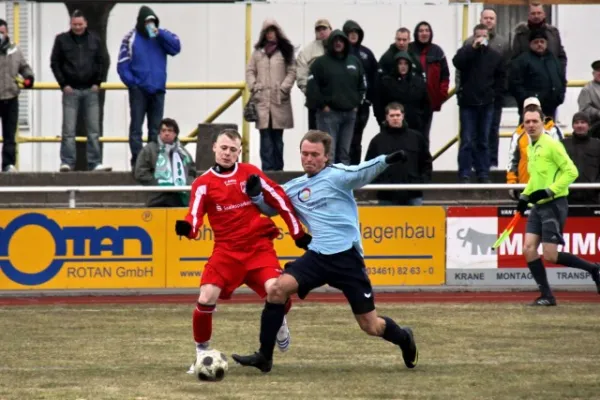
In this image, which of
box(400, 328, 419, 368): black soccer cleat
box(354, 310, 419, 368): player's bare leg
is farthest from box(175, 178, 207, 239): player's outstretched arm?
box(400, 328, 419, 368): black soccer cleat

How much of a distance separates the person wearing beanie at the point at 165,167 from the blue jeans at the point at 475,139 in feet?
11.0

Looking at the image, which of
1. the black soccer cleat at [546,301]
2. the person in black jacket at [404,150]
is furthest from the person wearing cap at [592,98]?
the black soccer cleat at [546,301]

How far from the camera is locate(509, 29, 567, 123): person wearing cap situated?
693 inches

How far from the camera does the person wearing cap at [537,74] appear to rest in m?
17.6

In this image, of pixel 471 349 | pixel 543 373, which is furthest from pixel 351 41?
pixel 543 373

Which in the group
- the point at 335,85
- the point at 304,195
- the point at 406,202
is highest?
the point at 335,85

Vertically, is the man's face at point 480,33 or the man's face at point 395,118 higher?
the man's face at point 480,33

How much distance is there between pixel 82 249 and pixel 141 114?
6.59 ft

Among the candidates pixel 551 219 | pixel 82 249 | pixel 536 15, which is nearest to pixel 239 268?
pixel 551 219

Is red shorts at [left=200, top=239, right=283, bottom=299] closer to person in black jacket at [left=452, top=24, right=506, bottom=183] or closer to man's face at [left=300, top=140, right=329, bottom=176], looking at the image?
man's face at [left=300, top=140, right=329, bottom=176]

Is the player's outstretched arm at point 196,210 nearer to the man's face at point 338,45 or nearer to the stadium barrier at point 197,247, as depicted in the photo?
the stadium barrier at point 197,247

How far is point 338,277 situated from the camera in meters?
10.3

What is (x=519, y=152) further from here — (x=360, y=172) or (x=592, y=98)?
(x=360, y=172)

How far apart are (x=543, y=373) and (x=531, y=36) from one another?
7.98m
